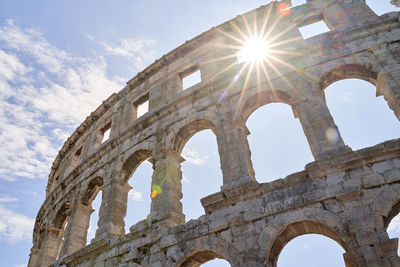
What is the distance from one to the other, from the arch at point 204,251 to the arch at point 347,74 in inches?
193

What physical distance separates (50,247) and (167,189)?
683 cm

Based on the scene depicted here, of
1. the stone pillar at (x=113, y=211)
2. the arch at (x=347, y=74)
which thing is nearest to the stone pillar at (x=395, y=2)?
the arch at (x=347, y=74)

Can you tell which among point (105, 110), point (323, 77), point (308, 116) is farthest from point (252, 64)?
point (105, 110)

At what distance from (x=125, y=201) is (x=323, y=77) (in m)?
7.06

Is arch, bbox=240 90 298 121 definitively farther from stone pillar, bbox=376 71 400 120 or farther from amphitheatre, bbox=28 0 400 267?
stone pillar, bbox=376 71 400 120

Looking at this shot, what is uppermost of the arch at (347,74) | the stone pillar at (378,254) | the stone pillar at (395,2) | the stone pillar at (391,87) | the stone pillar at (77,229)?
the stone pillar at (395,2)

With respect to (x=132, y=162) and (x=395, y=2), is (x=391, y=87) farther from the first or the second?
(x=132, y=162)

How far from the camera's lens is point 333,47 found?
8.52 m

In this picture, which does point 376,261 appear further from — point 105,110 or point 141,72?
point 105,110

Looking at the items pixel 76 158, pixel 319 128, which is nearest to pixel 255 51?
pixel 319 128

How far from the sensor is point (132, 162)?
10.4 m

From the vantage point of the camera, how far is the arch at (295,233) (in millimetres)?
5786

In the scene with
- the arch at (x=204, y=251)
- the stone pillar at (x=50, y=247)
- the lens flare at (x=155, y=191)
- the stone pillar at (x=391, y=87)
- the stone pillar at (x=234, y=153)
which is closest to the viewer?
the arch at (x=204, y=251)

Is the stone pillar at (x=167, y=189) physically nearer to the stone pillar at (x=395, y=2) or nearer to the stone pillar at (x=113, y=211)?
the stone pillar at (x=113, y=211)
